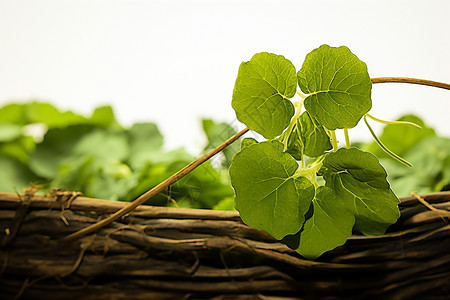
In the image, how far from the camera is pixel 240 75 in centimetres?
24

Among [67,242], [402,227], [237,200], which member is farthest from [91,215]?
[402,227]

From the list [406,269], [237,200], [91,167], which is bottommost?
[406,269]

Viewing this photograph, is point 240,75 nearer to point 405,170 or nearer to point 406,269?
point 406,269

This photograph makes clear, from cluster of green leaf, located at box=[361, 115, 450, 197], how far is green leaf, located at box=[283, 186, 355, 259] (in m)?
0.19

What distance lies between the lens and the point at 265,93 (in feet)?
0.80

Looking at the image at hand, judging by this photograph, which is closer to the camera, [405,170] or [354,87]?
[354,87]

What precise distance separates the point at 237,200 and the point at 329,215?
0.06m

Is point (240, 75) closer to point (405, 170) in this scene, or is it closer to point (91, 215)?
point (91, 215)

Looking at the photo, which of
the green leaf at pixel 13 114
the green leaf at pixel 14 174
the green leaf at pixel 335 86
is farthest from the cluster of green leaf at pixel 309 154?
the green leaf at pixel 13 114

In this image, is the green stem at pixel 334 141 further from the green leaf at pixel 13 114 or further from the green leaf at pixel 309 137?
the green leaf at pixel 13 114

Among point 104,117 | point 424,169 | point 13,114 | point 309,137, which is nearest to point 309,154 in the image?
point 309,137

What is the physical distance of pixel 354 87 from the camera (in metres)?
0.23

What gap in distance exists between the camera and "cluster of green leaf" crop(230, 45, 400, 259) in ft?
0.77

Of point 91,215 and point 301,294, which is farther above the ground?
point 91,215
